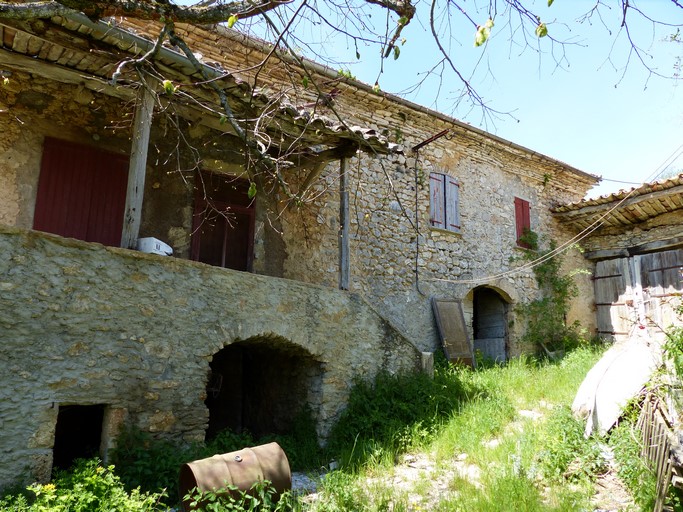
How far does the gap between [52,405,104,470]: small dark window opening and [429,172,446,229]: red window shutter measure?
662cm

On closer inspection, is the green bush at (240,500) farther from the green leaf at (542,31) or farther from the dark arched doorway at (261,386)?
the green leaf at (542,31)

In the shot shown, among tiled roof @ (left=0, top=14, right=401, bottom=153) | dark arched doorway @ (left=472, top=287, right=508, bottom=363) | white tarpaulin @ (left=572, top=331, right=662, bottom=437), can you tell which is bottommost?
white tarpaulin @ (left=572, top=331, right=662, bottom=437)

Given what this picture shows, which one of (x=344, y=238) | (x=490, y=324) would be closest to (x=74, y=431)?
(x=344, y=238)

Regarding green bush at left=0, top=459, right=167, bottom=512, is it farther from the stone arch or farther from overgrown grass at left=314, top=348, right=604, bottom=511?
the stone arch

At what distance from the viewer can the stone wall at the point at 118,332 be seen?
386cm

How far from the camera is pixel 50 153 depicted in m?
6.05

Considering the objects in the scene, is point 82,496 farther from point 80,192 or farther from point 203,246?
point 203,246

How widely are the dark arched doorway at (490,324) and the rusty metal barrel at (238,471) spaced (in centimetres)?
698

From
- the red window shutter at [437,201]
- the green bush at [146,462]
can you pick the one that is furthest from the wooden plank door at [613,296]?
the green bush at [146,462]

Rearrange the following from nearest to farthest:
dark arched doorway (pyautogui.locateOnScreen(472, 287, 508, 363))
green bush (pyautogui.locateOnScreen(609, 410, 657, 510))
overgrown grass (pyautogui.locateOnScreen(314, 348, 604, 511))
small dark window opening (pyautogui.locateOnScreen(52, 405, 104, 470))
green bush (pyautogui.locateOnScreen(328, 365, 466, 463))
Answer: green bush (pyautogui.locateOnScreen(609, 410, 657, 510)), overgrown grass (pyautogui.locateOnScreen(314, 348, 604, 511)), small dark window opening (pyautogui.locateOnScreen(52, 405, 104, 470)), green bush (pyautogui.locateOnScreen(328, 365, 466, 463)), dark arched doorway (pyautogui.locateOnScreen(472, 287, 508, 363))

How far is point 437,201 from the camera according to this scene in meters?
9.77

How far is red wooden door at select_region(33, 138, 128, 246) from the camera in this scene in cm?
599

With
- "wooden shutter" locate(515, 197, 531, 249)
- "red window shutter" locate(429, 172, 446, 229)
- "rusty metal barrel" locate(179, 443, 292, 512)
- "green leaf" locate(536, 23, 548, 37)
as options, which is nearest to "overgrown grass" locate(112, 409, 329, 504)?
"rusty metal barrel" locate(179, 443, 292, 512)

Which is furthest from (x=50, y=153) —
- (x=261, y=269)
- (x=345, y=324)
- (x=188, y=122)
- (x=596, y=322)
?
(x=596, y=322)
